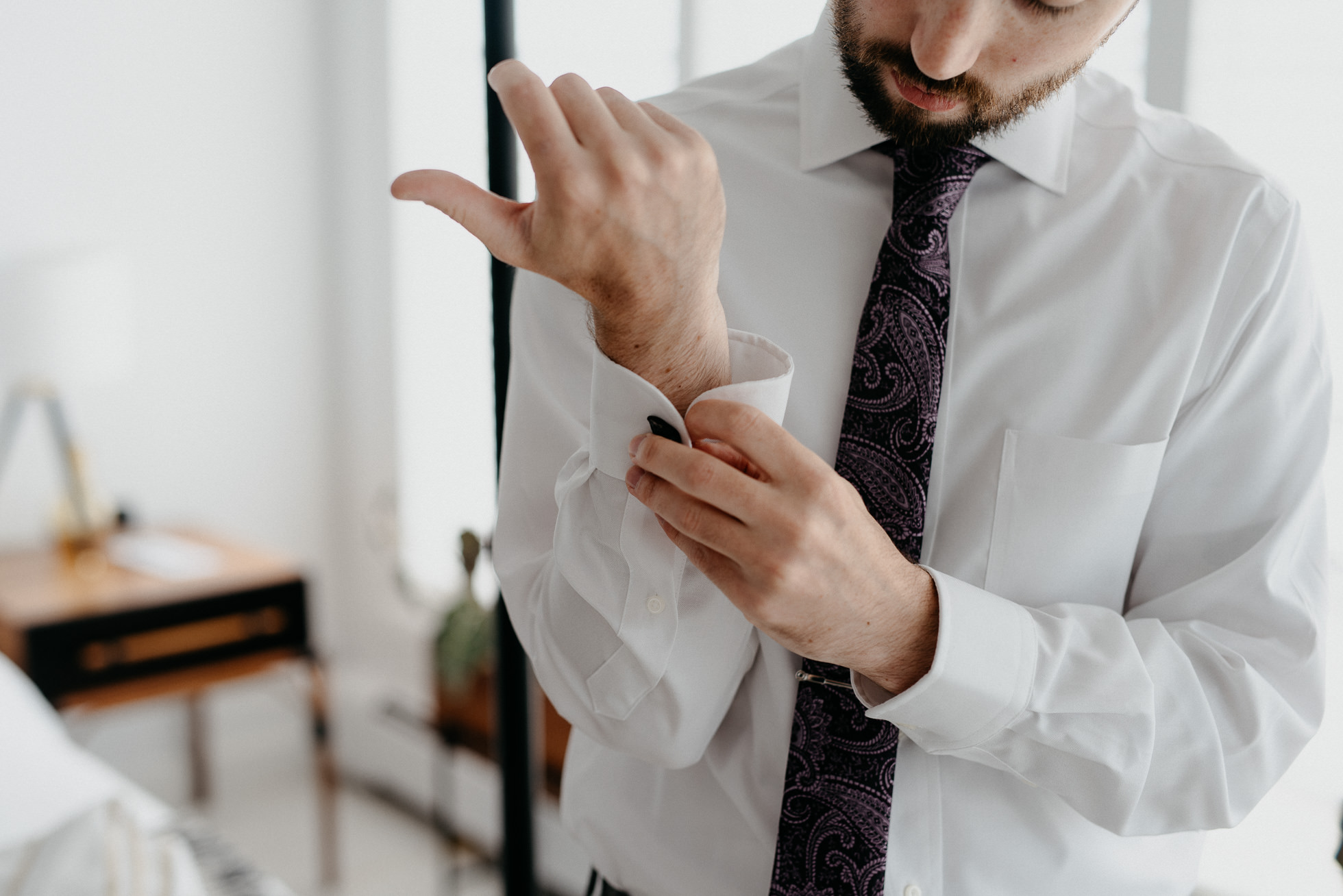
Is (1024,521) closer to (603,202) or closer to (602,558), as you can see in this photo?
(602,558)

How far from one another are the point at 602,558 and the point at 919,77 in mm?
372

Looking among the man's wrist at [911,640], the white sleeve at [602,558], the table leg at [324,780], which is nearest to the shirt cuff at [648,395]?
the white sleeve at [602,558]

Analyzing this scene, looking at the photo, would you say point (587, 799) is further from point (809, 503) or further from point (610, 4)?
point (610, 4)

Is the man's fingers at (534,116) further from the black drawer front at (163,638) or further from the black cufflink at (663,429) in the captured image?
the black drawer front at (163,638)

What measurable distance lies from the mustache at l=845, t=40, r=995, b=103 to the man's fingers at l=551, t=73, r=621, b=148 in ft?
0.93

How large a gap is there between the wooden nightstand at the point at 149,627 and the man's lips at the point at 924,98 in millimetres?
2046

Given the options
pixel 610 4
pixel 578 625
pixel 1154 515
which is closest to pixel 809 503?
pixel 578 625

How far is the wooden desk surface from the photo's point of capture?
2023 millimetres

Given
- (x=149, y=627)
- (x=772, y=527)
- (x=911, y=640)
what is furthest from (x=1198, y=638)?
(x=149, y=627)

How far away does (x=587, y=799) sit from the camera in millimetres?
773

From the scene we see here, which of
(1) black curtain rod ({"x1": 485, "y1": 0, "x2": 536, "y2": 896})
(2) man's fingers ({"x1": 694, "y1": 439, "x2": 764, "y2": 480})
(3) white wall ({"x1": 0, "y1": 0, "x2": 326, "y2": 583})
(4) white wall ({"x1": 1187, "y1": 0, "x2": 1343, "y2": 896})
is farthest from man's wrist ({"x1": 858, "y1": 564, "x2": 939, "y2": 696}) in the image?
(3) white wall ({"x1": 0, "y1": 0, "x2": 326, "y2": 583})

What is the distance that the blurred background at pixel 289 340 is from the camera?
221cm

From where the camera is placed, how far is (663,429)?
0.53 m

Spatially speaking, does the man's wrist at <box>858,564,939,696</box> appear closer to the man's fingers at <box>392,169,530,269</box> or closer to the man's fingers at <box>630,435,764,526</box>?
the man's fingers at <box>630,435,764,526</box>
